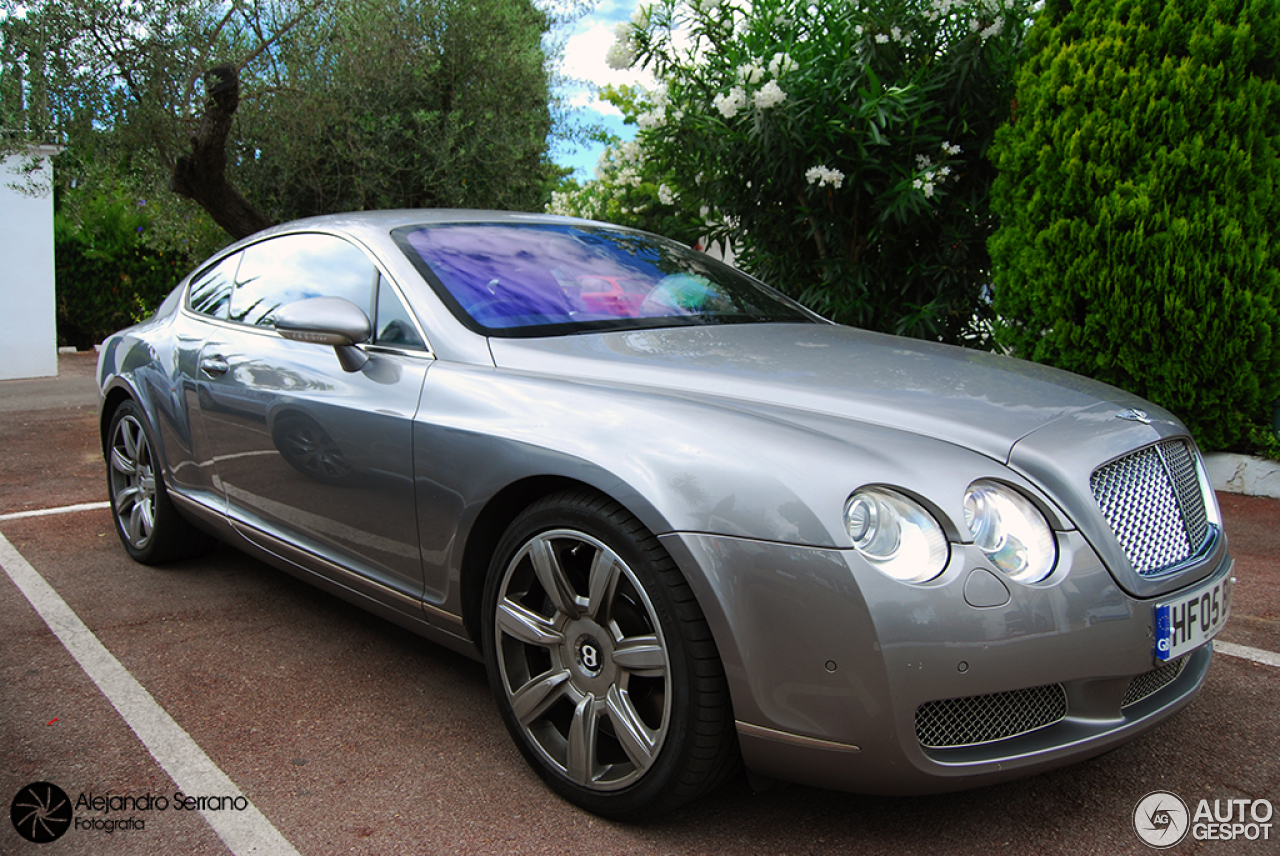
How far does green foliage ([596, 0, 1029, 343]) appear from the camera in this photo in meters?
5.71

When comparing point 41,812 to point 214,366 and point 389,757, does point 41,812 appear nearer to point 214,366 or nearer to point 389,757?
point 389,757

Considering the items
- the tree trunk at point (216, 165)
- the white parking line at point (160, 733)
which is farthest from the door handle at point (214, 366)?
the tree trunk at point (216, 165)

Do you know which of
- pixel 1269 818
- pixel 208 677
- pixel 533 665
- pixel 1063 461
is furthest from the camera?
pixel 208 677

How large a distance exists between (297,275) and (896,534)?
7.84 feet

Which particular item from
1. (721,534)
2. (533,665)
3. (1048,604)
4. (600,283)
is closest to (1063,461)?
(1048,604)

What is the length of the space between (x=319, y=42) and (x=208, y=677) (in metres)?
6.21

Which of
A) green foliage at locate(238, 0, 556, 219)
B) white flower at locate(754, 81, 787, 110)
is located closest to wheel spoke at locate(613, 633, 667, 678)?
white flower at locate(754, 81, 787, 110)

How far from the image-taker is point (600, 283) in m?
3.04

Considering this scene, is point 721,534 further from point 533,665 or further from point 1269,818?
point 1269,818

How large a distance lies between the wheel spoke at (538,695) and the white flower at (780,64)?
4.35m

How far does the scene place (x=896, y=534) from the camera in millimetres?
1832

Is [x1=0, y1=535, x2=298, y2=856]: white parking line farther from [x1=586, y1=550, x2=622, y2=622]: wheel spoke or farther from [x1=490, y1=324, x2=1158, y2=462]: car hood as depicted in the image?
[x1=490, y1=324, x2=1158, y2=462]: car hood

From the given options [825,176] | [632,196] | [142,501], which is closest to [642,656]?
[142,501]

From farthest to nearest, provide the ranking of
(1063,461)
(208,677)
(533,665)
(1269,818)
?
(208,677), (533,665), (1269,818), (1063,461)
